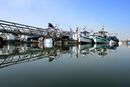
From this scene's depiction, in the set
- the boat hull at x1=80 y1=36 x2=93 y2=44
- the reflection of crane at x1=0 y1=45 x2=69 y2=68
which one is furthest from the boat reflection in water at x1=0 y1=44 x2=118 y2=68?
the boat hull at x1=80 y1=36 x2=93 y2=44

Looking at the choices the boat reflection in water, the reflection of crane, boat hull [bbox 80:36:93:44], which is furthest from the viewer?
boat hull [bbox 80:36:93:44]

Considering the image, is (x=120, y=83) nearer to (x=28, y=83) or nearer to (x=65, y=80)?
(x=65, y=80)

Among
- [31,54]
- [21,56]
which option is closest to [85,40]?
[31,54]

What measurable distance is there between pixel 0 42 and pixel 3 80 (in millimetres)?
40789

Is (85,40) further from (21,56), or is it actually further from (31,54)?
(21,56)

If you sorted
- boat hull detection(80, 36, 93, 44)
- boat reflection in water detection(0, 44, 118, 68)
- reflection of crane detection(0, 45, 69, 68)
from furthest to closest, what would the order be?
boat hull detection(80, 36, 93, 44)
boat reflection in water detection(0, 44, 118, 68)
reflection of crane detection(0, 45, 69, 68)

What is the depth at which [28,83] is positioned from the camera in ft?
29.9

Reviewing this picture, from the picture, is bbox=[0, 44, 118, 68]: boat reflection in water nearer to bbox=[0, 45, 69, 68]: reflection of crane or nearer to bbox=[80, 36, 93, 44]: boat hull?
bbox=[0, 45, 69, 68]: reflection of crane

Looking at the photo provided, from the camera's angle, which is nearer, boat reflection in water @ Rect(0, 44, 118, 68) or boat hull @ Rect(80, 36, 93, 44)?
boat reflection in water @ Rect(0, 44, 118, 68)

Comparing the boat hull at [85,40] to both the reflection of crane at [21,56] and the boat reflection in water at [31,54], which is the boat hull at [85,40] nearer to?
the boat reflection in water at [31,54]

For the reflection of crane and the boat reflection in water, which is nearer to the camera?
the reflection of crane

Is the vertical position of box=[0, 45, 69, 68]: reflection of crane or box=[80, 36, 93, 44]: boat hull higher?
box=[0, 45, 69, 68]: reflection of crane

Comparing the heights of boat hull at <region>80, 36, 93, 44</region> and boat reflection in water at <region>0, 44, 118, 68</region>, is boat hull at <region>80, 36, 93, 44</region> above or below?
below

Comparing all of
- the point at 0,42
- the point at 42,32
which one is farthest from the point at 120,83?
the point at 42,32
